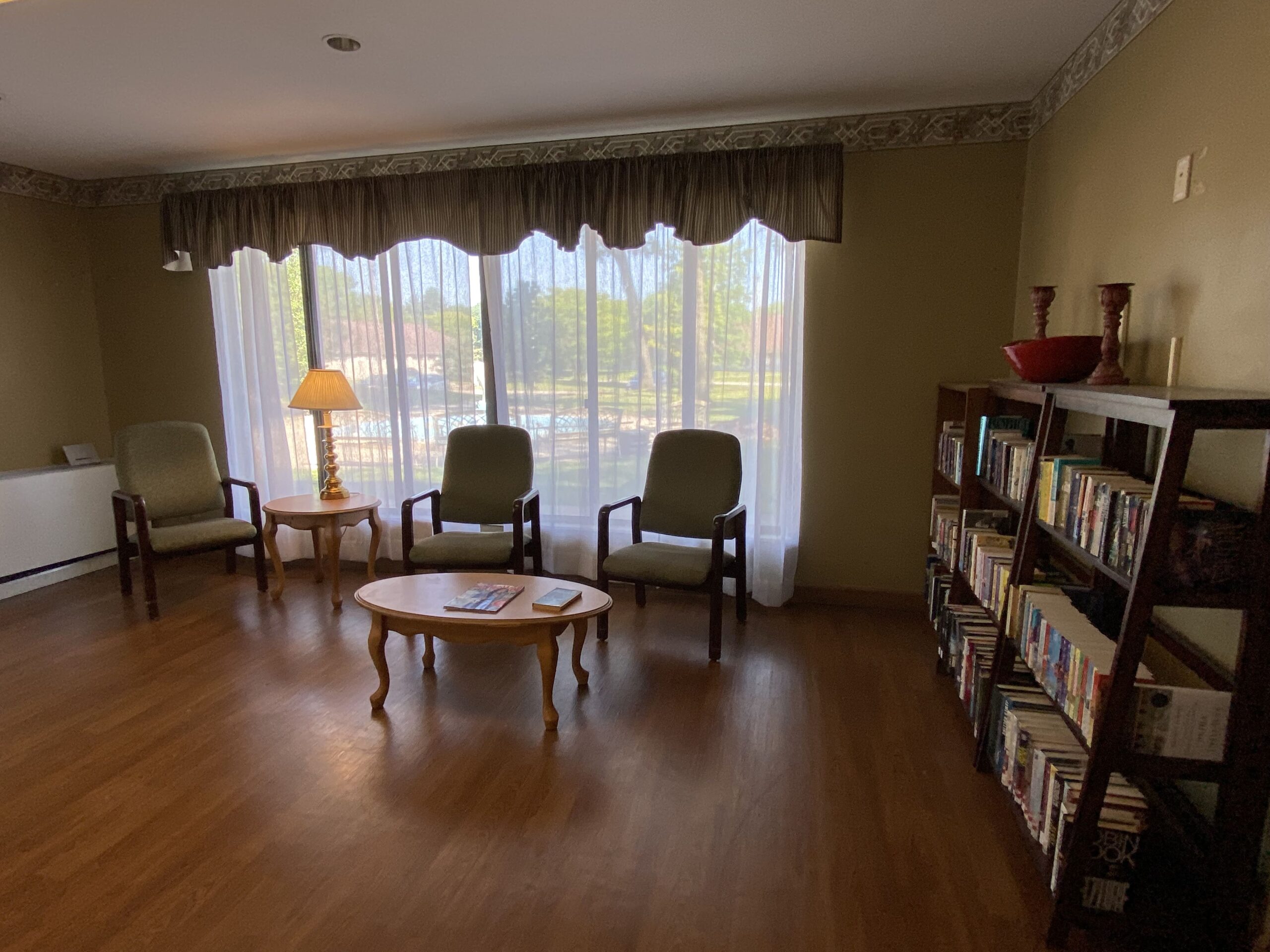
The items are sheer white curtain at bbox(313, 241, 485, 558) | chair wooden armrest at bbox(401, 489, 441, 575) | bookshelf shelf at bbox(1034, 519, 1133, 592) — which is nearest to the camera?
bookshelf shelf at bbox(1034, 519, 1133, 592)

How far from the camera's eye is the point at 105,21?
7.82ft

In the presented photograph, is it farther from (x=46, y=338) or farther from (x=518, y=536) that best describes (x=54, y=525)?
(x=518, y=536)

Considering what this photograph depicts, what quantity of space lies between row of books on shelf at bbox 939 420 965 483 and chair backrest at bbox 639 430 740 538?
3.05 ft

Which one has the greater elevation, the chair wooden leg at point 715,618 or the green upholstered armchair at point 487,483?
the green upholstered armchair at point 487,483

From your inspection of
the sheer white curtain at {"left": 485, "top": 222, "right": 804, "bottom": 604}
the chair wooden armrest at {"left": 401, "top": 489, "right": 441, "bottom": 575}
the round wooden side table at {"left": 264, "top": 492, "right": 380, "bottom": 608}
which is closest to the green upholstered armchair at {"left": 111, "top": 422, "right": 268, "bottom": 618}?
the round wooden side table at {"left": 264, "top": 492, "right": 380, "bottom": 608}

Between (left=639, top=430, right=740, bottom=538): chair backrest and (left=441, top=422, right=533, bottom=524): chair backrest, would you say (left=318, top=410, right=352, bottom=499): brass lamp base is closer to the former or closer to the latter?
(left=441, top=422, right=533, bottom=524): chair backrest

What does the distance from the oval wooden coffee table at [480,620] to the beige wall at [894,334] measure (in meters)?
1.59

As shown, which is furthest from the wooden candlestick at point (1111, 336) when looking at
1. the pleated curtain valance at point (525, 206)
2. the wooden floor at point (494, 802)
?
the pleated curtain valance at point (525, 206)

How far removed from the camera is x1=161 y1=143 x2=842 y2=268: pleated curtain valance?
3416 mm

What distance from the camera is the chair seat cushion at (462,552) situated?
11.0ft

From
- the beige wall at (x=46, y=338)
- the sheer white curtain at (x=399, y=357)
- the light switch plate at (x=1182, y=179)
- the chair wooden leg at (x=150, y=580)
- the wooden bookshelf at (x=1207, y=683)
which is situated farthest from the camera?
the beige wall at (x=46, y=338)

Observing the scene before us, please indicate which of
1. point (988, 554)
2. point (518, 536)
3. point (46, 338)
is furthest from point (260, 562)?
point (988, 554)

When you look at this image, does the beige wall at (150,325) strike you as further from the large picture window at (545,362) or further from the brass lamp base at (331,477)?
the brass lamp base at (331,477)

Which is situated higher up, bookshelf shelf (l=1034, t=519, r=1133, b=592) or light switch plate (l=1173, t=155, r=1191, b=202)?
light switch plate (l=1173, t=155, r=1191, b=202)
